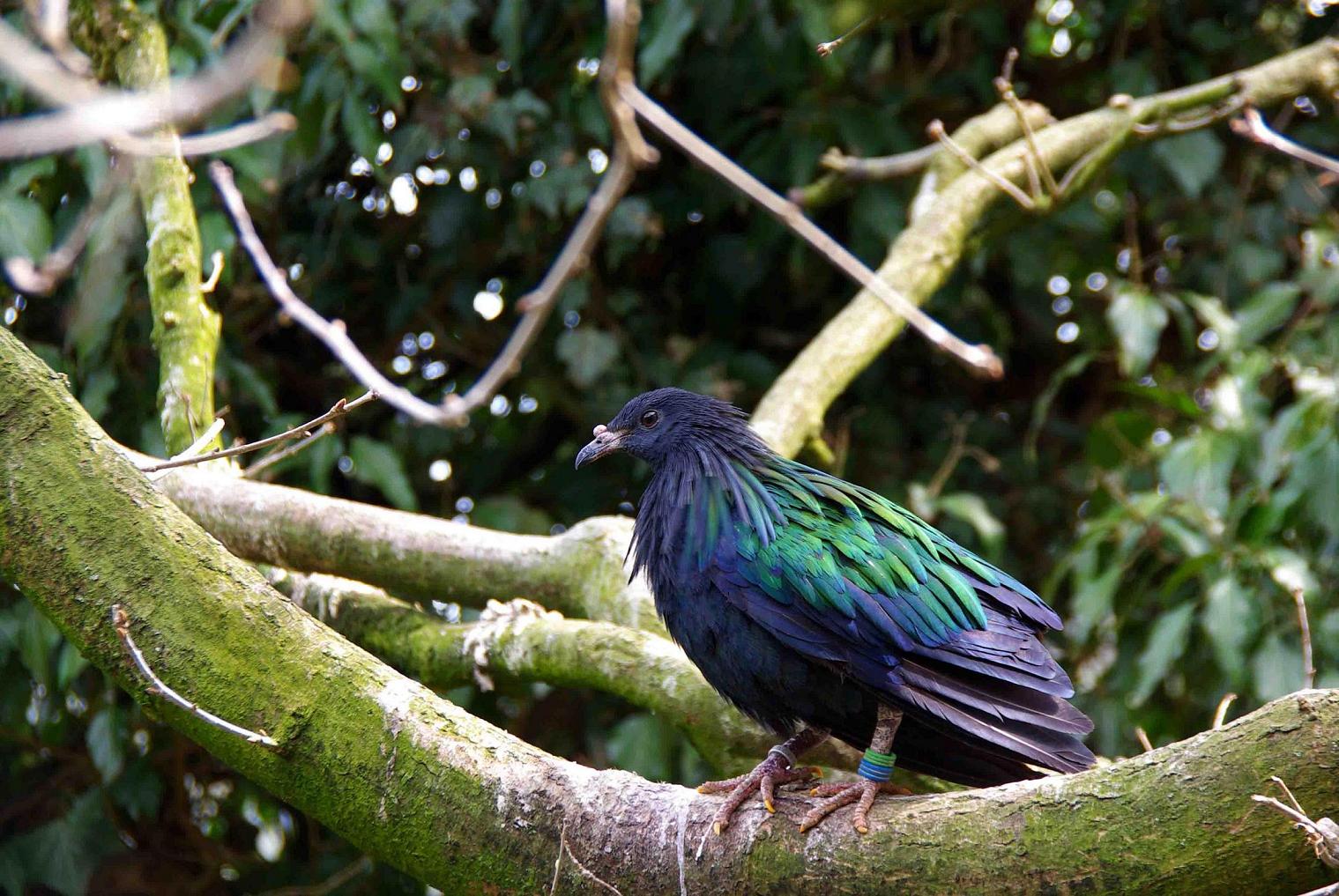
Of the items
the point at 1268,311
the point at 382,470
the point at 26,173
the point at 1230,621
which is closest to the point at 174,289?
the point at 26,173

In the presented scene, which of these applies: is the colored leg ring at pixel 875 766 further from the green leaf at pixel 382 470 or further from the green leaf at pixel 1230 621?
the green leaf at pixel 382 470

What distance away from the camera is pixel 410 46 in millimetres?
4617

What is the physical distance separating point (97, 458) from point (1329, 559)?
387 centimetres

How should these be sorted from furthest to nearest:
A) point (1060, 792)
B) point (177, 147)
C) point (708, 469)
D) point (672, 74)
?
point (672, 74), point (708, 469), point (177, 147), point (1060, 792)

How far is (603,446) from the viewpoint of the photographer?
11.9 feet

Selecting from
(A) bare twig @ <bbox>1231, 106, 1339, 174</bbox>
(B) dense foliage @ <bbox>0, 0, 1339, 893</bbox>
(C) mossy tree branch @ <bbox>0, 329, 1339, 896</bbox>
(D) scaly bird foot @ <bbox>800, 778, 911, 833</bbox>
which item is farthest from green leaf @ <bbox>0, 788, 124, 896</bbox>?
(A) bare twig @ <bbox>1231, 106, 1339, 174</bbox>

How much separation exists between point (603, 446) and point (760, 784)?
131 cm

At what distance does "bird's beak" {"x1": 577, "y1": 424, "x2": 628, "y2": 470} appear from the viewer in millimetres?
3572

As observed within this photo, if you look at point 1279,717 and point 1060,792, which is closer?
point 1279,717

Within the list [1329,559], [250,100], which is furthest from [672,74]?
[1329,559]

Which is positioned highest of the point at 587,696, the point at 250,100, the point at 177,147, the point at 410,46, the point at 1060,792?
the point at 410,46

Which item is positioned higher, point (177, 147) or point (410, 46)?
point (410, 46)

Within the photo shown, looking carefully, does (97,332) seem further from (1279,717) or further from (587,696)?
(1279,717)

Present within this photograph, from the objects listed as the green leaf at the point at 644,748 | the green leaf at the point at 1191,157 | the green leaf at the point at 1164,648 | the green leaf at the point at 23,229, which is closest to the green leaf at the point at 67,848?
the green leaf at the point at 644,748
